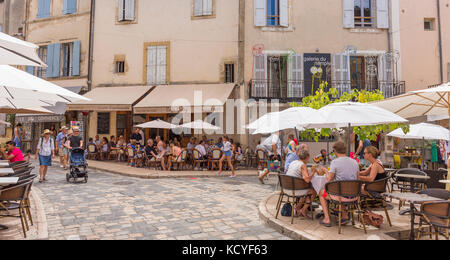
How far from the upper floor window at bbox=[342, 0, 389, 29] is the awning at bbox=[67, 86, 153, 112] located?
33.8ft

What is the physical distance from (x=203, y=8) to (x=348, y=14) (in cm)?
710

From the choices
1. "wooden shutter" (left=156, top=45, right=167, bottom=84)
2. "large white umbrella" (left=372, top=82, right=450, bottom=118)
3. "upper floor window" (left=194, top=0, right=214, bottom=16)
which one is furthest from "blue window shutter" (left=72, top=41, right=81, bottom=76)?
"large white umbrella" (left=372, top=82, right=450, bottom=118)

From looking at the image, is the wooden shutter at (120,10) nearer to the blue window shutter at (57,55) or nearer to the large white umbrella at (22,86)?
the blue window shutter at (57,55)

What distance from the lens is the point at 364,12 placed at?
1450 centimetres

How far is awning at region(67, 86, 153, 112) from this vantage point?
13586mm

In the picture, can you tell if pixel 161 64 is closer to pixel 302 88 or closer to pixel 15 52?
pixel 302 88

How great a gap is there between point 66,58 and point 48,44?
1.39m

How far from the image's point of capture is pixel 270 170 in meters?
9.12

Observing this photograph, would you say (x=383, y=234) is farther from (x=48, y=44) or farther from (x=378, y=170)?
(x=48, y=44)

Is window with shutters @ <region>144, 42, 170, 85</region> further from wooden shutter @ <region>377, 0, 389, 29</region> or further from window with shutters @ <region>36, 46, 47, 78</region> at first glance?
wooden shutter @ <region>377, 0, 389, 29</region>

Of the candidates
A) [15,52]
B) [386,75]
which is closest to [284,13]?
[386,75]

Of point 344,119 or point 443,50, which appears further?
point 443,50

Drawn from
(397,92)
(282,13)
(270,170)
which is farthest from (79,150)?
(397,92)
